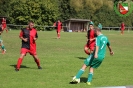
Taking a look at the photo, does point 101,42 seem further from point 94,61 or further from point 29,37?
point 29,37

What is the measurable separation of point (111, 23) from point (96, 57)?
76252 mm

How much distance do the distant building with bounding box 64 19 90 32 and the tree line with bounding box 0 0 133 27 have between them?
11.2 ft

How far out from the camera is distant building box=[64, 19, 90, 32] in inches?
3020

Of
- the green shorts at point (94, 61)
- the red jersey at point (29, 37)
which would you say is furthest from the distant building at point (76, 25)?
the green shorts at point (94, 61)

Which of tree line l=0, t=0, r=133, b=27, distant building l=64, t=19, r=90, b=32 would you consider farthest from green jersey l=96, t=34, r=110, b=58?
distant building l=64, t=19, r=90, b=32

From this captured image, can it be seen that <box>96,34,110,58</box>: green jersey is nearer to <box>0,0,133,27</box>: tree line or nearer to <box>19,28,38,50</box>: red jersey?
<box>19,28,38,50</box>: red jersey

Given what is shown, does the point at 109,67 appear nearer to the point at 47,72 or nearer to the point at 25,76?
the point at 47,72

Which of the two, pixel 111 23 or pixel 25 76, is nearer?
pixel 25 76

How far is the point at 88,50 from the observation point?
48.8ft

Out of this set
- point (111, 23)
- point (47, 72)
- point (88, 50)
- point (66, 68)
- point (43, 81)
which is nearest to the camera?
point (43, 81)

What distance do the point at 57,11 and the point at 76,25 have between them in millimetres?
5737

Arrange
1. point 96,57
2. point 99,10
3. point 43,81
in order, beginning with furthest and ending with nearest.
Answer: point 99,10 → point 43,81 → point 96,57

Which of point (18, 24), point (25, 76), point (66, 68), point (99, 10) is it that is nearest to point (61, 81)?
point (25, 76)

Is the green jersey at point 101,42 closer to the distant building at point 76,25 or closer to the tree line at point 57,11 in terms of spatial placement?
the tree line at point 57,11
